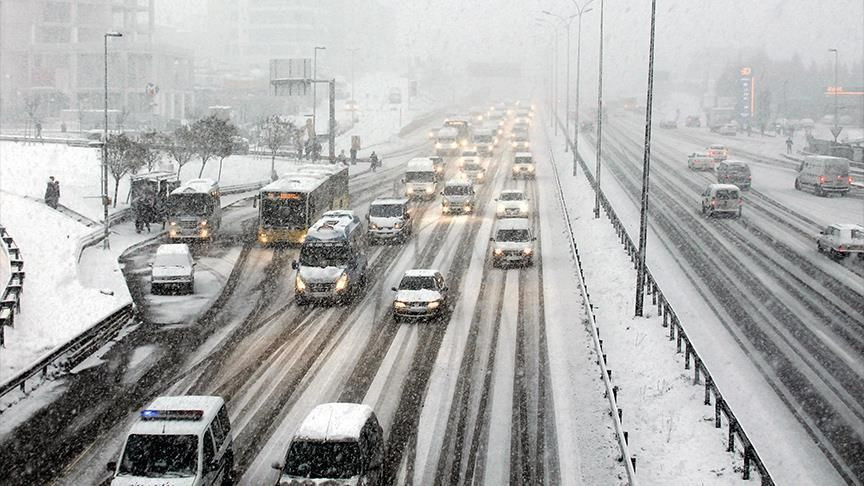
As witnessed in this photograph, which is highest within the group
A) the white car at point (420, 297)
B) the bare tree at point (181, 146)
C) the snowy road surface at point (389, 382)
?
the bare tree at point (181, 146)

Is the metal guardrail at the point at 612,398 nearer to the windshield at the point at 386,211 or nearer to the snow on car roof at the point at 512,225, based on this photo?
the snow on car roof at the point at 512,225

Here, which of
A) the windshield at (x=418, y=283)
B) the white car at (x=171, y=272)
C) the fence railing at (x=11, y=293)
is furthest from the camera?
the white car at (x=171, y=272)

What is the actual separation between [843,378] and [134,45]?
413ft

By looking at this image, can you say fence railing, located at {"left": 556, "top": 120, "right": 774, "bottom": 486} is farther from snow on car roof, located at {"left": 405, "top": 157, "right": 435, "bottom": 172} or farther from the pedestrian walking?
the pedestrian walking

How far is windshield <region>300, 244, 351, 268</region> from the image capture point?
2928 centimetres

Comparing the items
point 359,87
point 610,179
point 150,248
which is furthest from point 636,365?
point 359,87

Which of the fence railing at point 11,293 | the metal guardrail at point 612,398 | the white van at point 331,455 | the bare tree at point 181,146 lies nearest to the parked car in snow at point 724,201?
the metal guardrail at point 612,398

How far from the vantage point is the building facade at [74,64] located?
126875 millimetres

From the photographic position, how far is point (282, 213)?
37906 mm

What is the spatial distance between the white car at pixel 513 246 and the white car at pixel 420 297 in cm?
→ 677

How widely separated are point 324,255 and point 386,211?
10.6 meters

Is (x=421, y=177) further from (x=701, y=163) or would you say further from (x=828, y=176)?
(x=701, y=163)

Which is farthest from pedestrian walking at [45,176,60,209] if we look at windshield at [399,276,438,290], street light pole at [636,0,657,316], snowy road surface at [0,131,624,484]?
street light pole at [636,0,657,316]

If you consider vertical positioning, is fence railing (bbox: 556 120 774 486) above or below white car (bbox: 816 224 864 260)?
below
